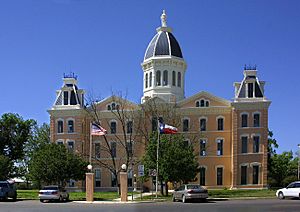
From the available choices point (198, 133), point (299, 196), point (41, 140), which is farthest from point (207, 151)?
point (41, 140)

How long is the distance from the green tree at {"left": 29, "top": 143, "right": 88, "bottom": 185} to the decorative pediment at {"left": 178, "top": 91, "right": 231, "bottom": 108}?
1848 cm

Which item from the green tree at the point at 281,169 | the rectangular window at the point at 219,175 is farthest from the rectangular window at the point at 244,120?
the green tree at the point at 281,169

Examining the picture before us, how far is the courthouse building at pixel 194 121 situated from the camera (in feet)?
205

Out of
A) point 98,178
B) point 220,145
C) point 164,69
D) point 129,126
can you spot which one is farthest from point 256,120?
point 98,178

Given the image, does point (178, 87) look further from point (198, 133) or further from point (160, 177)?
point (160, 177)

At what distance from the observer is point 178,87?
70812 mm

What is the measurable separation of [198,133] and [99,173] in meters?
15.3

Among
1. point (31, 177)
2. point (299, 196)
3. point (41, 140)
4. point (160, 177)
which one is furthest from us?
point (41, 140)

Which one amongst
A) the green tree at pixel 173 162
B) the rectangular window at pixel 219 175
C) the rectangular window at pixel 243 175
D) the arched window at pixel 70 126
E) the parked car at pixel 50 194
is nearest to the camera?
the parked car at pixel 50 194

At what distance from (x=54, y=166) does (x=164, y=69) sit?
24648 mm

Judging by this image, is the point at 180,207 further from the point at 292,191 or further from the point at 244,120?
the point at 244,120

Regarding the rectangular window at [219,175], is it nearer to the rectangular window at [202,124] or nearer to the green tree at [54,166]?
the rectangular window at [202,124]

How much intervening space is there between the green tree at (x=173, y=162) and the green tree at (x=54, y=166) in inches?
362

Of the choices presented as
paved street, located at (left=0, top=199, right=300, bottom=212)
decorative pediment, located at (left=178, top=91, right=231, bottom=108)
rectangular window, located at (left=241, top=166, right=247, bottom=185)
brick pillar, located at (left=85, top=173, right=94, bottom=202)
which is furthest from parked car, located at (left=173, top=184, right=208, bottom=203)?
decorative pediment, located at (left=178, top=91, right=231, bottom=108)
